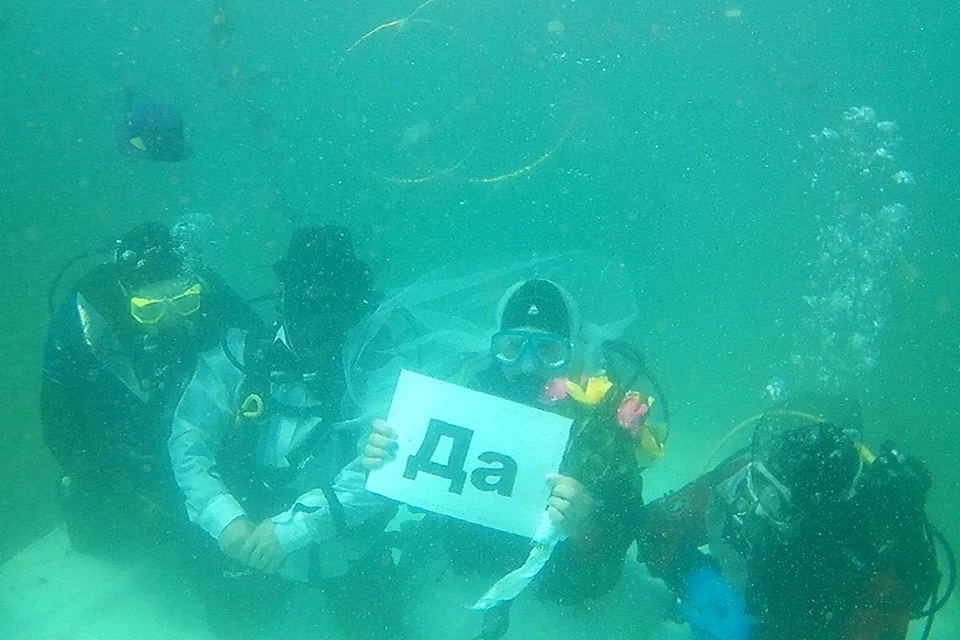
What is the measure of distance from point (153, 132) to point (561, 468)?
5.08 meters

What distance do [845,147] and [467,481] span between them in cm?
4214

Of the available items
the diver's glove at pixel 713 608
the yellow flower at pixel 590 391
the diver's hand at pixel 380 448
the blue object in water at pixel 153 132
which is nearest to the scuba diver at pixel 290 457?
the diver's hand at pixel 380 448

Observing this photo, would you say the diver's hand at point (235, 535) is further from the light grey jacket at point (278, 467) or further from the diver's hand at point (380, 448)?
the diver's hand at point (380, 448)

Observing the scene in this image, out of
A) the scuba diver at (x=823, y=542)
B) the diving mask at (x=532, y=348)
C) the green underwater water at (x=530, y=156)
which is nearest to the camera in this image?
the scuba diver at (x=823, y=542)

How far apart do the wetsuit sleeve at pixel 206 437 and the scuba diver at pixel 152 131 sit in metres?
2.57

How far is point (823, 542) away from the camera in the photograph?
3.02 meters

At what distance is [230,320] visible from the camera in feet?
17.1

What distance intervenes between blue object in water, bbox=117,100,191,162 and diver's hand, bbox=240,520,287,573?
12.8ft

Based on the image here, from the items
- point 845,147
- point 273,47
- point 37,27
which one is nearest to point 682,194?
point 845,147

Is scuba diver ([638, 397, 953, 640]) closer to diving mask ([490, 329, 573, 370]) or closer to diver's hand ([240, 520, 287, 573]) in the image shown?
diving mask ([490, 329, 573, 370])

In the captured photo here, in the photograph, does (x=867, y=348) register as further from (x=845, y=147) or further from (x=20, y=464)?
(x=845, y=147)

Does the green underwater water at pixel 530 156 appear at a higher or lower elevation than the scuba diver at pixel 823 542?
lower

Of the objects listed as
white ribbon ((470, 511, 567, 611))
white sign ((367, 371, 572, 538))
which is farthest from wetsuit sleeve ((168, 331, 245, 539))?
white ribbon ((470, 511, 567, 611))

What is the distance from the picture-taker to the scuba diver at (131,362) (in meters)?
4.71
